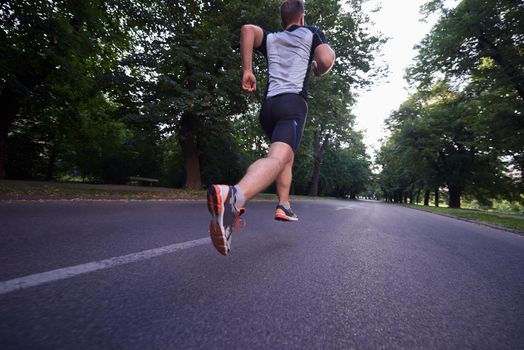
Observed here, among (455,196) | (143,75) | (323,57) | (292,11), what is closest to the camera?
(323,57)

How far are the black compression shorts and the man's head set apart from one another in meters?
0.83

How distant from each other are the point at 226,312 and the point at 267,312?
0.60 feet

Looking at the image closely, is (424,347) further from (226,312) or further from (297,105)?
(297,105)

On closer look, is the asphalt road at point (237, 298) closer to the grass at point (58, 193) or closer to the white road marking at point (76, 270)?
the white road marking at point (76, 270)

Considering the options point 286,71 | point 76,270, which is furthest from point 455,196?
point 76,270

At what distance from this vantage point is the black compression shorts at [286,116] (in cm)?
234

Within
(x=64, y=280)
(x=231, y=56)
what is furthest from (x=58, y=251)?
(x=231, y=56)

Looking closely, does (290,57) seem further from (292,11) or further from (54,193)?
(54,193)

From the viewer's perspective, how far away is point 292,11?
2697mm

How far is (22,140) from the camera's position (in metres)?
16.7

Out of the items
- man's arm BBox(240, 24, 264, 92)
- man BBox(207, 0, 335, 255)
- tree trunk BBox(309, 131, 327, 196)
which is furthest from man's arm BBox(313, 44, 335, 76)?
tree trunk BBox(309, 131, 327, 196)

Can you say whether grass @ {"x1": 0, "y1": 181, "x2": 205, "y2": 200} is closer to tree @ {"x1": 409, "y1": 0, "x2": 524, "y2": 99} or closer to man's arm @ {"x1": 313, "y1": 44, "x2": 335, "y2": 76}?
man's arm @ {"x1": 313, "y1": 44, "x2": 335, "y2": 76}

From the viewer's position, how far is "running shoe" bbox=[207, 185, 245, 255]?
1708 millimetres

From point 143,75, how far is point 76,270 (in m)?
11.3
